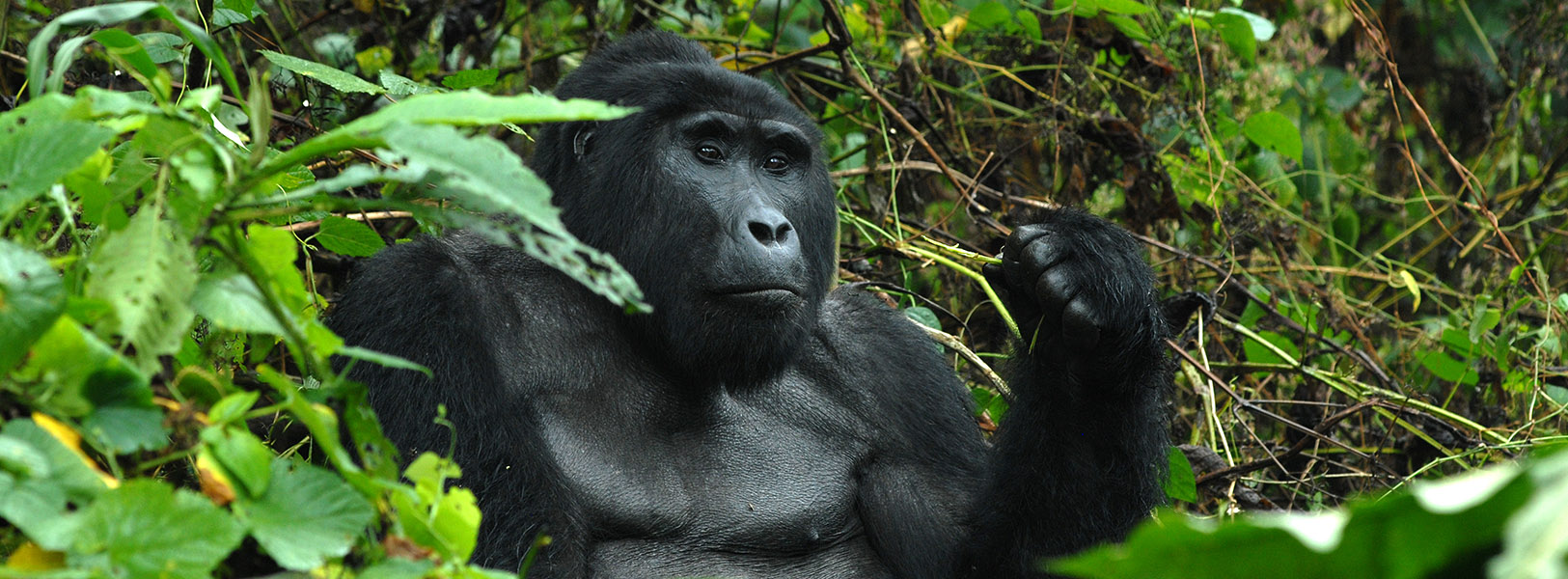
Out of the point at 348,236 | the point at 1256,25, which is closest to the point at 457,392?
the point at 348,236

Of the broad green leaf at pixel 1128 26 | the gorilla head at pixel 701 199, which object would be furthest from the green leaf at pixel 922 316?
the broad green leaf at pixel 1128 26

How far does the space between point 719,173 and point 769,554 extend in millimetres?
849

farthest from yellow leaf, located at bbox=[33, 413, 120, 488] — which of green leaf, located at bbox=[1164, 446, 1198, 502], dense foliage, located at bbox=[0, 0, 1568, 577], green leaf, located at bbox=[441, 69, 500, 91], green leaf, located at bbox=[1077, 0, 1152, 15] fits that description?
green leaf, located at bbox=[1077, 0, 1152, 15]

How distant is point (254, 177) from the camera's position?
1402mm

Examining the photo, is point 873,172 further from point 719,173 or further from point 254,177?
point 254,177

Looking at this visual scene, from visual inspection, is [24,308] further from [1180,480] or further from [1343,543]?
[1180,480]

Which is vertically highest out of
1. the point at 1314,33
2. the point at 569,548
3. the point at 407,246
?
the point at 407,246

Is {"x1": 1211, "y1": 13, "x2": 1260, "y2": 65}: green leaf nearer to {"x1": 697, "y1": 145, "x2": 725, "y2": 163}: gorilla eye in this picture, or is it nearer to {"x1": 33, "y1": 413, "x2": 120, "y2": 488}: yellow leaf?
{"x1": 697, "y1": 145, "x2": 725, "y2": 163}: gorilla eye

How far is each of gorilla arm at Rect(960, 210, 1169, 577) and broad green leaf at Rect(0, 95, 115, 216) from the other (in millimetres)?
1877

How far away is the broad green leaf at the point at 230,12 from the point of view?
3213 mm

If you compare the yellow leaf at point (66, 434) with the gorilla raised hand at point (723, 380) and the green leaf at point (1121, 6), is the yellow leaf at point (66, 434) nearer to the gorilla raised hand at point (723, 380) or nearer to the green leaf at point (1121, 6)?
the gorilla raised hand at point (723, 380)

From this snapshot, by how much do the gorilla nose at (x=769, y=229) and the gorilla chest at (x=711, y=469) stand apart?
0.47 m

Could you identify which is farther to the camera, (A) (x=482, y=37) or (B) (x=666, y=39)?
(A) (x=482, y=37)

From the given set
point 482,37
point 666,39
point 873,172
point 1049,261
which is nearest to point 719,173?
point 666,39
